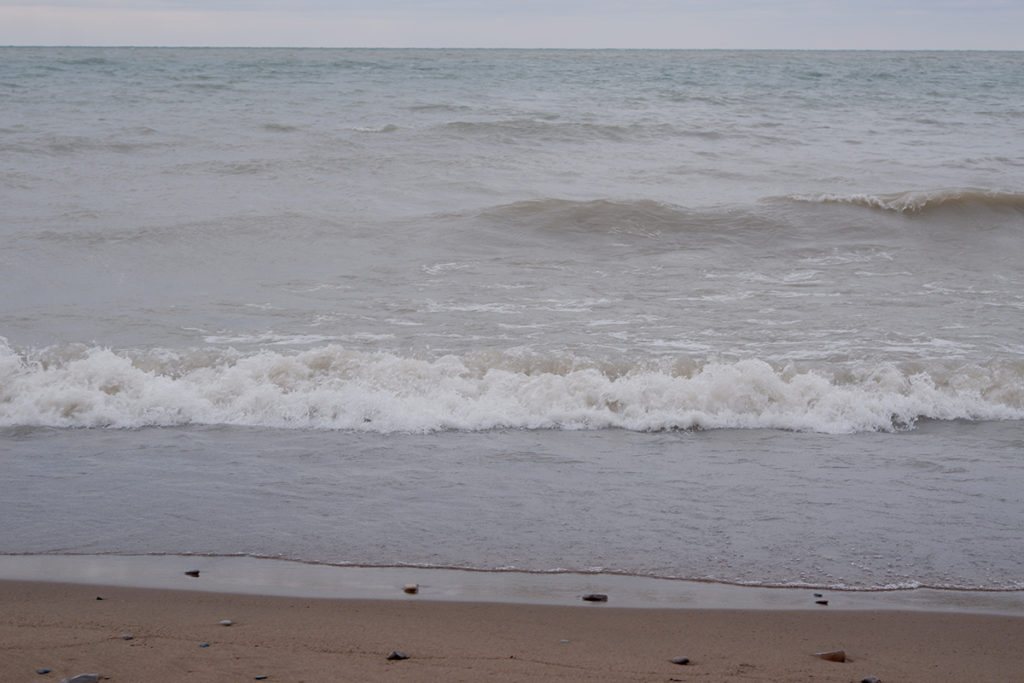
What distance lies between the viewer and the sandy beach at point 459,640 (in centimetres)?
307

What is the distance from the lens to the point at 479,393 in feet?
20.8

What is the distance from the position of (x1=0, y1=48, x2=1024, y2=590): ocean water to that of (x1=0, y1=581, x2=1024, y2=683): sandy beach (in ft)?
1.21

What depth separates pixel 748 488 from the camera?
15.6 ft

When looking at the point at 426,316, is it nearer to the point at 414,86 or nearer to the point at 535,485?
the point at 535,485

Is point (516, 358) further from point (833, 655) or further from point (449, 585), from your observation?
point (833, 655)

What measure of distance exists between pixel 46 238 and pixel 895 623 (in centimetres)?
1011

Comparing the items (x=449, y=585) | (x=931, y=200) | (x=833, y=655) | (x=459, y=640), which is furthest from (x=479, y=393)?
(x=931, y=200)

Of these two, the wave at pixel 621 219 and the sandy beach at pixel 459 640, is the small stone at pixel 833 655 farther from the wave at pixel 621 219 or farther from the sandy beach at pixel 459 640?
the wave at pixel 621 219

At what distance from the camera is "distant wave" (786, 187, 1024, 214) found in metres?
12.7

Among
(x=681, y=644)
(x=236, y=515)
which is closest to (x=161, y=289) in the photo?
(x=236, y=515)

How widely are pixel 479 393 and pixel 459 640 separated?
307 cm

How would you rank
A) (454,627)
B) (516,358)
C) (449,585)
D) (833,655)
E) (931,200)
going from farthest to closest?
1. (931,200)
2. (516,358)
3. (449,585)
4. (454,627)
5. (833,655)

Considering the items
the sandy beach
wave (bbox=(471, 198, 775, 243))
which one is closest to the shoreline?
the sandy beach

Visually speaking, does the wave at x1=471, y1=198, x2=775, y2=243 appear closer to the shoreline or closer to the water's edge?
the water's edge
